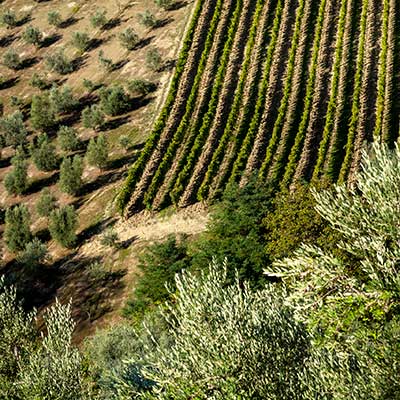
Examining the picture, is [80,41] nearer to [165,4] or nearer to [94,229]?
[165,4]

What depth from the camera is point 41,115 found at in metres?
58.9

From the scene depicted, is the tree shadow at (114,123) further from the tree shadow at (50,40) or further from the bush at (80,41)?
the tree shadow at (50,40)

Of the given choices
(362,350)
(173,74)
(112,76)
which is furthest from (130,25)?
(362,350)

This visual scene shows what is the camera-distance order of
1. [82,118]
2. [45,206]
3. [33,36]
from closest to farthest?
[45,206], [82,118], [33,36]

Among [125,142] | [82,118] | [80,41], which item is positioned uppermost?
[80,41]

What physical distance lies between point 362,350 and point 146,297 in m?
22.6

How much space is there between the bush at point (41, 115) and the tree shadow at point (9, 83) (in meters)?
8.09

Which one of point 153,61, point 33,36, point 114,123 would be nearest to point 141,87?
point 153,61

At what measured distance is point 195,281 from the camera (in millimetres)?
21688

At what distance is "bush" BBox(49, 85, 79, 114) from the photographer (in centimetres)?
5947

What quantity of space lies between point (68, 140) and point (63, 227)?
11.5 m

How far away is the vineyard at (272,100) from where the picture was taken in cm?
4859

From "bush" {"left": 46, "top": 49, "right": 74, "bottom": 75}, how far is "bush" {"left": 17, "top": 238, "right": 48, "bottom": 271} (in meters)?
25.7

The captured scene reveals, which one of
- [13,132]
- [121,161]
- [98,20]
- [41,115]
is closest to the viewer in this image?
[121,161]
